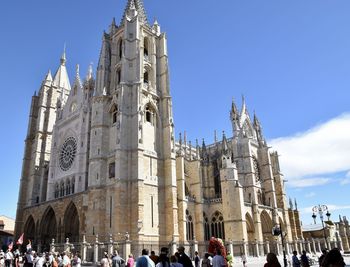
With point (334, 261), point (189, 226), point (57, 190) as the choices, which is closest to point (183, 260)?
point (334, 261)

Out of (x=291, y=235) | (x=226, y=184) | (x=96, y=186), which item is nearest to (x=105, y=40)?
(x=96, y=186)

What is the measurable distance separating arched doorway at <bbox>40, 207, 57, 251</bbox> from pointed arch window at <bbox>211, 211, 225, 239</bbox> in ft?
60.7

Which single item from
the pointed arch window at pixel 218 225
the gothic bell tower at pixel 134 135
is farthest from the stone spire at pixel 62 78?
the pointed arch window at pixel 218 225

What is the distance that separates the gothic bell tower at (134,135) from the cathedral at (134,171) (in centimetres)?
11

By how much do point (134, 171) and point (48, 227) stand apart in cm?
1456

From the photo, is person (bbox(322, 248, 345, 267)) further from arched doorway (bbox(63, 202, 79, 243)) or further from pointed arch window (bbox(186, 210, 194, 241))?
pointed arch window (bbox(186, 210, 194, 241))

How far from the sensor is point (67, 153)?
37.8 meters

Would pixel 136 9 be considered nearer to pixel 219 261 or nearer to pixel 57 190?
pixel 57 190

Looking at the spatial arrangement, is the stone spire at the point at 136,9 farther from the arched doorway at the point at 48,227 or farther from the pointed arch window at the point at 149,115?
the arched doorway at the point at 48,227

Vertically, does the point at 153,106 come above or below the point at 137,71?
below

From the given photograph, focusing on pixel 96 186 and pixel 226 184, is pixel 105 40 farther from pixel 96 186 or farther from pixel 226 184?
pixel 226 184

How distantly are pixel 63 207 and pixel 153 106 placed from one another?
569 inches

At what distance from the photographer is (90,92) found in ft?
124

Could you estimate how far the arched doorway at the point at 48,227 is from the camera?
35.2 m
